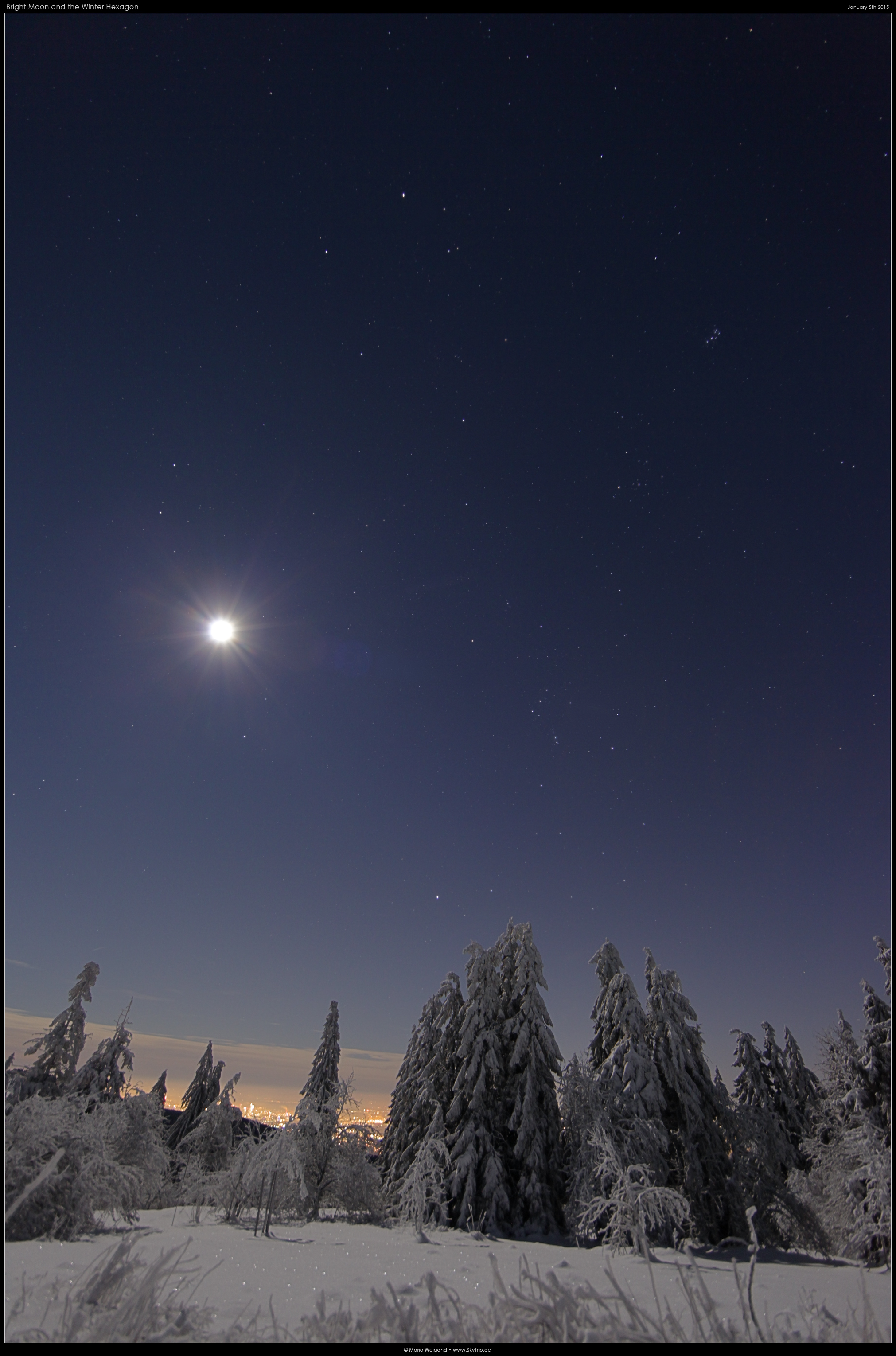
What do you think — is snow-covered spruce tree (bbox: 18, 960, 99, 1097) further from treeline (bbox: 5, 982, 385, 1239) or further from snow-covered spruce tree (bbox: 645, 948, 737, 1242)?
snow-covered spruce tree (bbox: 645, 948, 737, 1242)

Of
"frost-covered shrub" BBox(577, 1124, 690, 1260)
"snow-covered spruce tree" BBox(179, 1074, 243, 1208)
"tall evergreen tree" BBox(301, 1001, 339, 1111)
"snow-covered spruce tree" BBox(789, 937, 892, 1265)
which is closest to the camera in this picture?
"snow-covered spruce tree" BBox(789, 937, 892, 1265)

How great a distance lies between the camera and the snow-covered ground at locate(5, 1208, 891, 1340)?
4801 mm

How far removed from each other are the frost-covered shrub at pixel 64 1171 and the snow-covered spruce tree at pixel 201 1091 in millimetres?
33377

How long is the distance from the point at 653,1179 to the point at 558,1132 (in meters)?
5.34

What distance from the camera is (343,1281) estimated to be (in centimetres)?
614

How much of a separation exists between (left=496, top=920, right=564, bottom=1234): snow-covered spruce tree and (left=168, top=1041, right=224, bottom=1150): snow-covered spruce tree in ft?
87.4

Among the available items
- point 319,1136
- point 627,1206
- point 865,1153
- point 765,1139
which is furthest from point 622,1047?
point 865,1153

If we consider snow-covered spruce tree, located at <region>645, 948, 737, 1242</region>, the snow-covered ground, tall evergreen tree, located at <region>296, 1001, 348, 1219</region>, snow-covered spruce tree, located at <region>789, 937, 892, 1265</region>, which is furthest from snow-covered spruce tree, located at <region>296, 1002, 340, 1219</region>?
snow-covered spruce tree, located at <region>789, 937, 892, 1265</region>

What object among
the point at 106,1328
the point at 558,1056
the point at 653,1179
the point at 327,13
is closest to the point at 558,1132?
the point at 558,1056

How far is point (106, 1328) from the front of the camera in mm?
4203

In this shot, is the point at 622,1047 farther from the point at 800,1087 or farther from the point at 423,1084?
the point at 423,1084

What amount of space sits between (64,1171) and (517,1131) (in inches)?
771

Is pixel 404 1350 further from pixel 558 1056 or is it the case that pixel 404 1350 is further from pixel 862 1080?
pixel 558 1056

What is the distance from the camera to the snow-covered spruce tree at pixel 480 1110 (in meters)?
18.6
